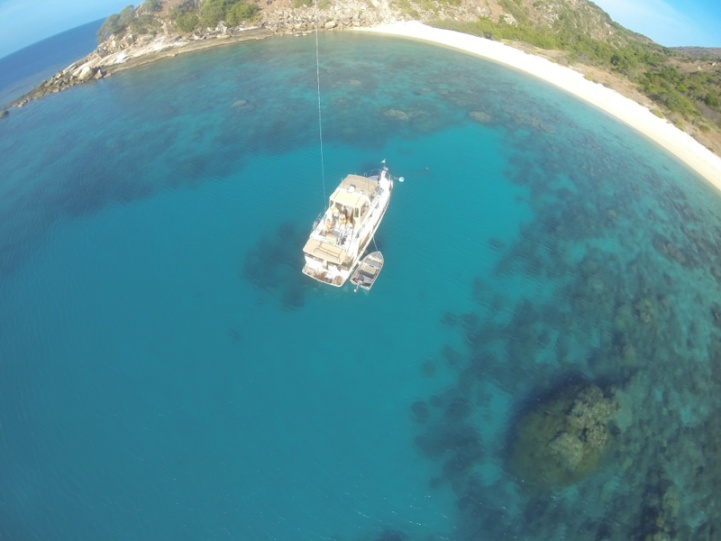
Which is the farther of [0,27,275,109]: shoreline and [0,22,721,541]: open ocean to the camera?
[0,27,275,109]: shoreline

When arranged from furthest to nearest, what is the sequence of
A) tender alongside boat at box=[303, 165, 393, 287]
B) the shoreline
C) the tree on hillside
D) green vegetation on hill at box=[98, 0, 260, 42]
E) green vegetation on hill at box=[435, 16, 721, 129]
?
1. green vegetation on hill at box=[98, 0, 260, 42]
2. the tree on hillside
3. the shoreline
4. green vegetation on hill at box=[435, 16, 721, 129]
5. tender alongside boat at box=[303, 165, 393, 287]

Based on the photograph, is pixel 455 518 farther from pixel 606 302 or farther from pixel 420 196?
pixel 420 196

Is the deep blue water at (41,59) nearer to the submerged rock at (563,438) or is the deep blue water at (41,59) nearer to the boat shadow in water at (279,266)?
the boat shadow in water at (279,266)

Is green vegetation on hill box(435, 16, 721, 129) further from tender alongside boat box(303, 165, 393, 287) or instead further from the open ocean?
tender alongside boat box(303, 165, 393, 287)

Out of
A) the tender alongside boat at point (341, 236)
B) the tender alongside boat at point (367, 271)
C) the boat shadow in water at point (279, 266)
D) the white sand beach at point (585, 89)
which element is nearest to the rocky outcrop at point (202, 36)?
the white sand beach at point (585, 89)

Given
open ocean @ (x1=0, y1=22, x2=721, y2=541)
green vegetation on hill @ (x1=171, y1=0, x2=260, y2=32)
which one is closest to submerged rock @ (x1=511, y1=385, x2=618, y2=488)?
open ocean @ (x1=0, y1=22, x2=721, y2=541)

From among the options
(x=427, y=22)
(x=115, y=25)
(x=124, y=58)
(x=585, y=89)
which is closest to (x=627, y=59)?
(x=585, y=89)
